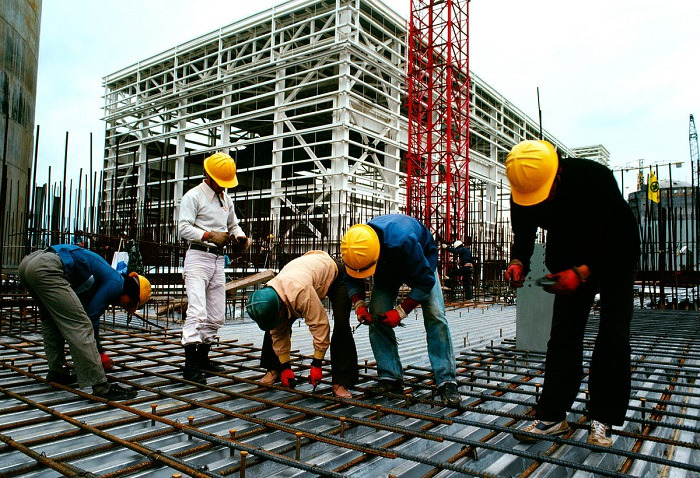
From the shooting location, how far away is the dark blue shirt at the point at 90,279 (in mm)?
3347

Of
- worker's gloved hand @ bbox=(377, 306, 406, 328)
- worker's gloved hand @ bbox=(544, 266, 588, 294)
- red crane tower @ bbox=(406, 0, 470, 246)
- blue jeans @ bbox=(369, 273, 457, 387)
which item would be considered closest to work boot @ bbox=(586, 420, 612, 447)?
worker's gloved hand @ bbox=(544, 266, 588, 294)

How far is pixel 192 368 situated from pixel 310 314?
3.66ft

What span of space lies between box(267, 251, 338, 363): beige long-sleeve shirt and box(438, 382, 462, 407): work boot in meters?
0.79

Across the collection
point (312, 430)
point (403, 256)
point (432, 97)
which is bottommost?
point (312, 430)

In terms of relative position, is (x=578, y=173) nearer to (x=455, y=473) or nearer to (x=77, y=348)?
(x=455, y=473)

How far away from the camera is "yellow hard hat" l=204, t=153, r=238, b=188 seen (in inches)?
157

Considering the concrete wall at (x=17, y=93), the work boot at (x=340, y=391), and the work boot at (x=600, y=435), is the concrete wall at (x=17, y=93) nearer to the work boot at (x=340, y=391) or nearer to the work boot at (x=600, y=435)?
the work boot at (x=340, y=391)

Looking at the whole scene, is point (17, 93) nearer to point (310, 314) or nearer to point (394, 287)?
point (310, 314)

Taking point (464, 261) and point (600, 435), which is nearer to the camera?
point (600, 435)

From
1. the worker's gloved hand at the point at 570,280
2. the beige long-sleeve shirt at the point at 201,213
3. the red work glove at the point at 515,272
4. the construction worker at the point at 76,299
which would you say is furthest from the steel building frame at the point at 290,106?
the worker's gloved hand at the point at 570,280

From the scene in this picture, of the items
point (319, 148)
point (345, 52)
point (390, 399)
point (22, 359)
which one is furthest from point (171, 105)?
point (390, 399)

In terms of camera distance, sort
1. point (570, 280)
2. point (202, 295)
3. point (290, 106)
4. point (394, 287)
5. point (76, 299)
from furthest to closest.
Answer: point (290, 106) → point (202, 295) → point (394, 287) → point (76, 299) → point (570, 280)

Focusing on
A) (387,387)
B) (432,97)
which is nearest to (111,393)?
(387,387)

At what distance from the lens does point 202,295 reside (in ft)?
12.7
